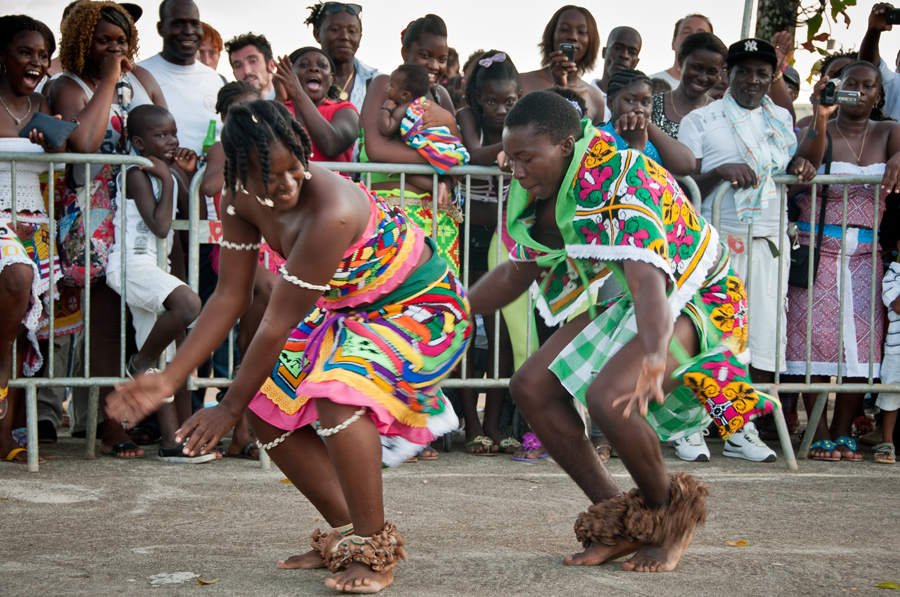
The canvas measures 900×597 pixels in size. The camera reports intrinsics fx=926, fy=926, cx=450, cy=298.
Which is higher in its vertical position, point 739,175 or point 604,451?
point 739,175

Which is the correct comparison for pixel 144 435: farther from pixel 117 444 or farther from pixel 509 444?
pixel 509 444

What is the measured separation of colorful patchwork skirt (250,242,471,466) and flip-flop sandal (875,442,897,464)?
3.38 metres

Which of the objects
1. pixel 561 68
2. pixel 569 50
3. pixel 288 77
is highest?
pixel 569 50

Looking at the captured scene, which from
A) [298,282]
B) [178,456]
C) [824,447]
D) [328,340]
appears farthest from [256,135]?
[824,447]

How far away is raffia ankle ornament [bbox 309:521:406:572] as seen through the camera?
2959 mm

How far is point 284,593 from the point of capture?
9.63 feet

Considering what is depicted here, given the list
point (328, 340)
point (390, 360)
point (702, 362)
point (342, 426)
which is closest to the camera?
point (342, 426)

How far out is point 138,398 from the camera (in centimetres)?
267

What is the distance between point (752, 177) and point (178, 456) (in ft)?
12.1

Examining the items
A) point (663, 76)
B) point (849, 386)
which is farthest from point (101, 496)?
point (663, 76)

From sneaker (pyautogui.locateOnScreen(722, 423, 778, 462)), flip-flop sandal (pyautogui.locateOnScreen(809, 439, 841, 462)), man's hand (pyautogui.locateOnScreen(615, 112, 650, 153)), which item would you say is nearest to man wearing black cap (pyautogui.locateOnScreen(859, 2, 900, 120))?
man's hand (pyautogui.locateOnScreen(615, 112, 650, 153))

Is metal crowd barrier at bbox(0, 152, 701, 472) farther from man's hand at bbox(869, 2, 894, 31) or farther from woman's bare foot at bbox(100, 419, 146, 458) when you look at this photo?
man's hand at bbox(869, 2, 894, 31)

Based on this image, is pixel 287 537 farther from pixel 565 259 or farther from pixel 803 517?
pixel 803 517

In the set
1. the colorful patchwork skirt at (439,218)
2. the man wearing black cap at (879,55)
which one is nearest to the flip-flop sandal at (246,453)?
the colorful patchwork skirt at (439,218)
